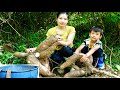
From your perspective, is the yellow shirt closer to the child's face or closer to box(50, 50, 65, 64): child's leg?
box(50, 50, 65, 64): child's leg

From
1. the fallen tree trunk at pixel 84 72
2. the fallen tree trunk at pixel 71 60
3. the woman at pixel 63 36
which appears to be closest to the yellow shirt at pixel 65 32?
the woman at pixel 63 36

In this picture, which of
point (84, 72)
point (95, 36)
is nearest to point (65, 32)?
point (95, 36)

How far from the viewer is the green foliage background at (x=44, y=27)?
3.64m

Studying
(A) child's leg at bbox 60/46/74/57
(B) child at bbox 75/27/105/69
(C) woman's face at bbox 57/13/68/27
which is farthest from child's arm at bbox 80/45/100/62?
(C) woman's face at bbox 57/13/68/27

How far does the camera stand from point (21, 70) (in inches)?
139

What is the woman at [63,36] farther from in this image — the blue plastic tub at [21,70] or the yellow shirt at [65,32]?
the blue plastic tub at [21,70]

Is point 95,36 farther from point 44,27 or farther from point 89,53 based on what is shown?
point 44,27

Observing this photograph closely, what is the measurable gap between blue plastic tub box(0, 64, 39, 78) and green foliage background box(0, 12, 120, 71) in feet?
0.35

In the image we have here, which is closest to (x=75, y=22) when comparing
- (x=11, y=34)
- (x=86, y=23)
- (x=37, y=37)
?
(x=86, y=23)

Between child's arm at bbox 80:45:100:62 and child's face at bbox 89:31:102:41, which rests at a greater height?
child's face at bbox 89:31:102:41

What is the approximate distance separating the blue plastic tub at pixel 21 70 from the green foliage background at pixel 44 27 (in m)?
0.11

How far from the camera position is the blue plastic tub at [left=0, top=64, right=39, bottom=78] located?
3.45m
